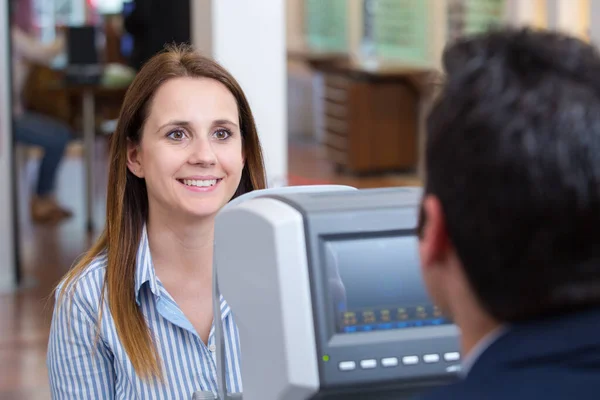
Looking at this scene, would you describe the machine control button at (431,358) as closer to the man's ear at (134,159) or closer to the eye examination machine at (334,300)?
the eye examination machine at (334,300)

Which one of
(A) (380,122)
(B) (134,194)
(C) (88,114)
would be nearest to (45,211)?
(C) (88,114)

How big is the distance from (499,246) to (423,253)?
0.31ft

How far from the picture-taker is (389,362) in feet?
3.40

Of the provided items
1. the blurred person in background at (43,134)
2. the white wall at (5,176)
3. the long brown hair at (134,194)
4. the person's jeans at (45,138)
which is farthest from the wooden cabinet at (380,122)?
the long brown hair at (134,194)

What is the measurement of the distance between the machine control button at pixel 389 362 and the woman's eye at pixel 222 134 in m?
0.84

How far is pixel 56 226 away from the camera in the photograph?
23.1ft

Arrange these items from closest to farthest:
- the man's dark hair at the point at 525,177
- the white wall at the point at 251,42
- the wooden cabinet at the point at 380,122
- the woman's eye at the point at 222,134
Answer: the man's dark hair at the point at 525,177, the woman's eye at the point at 222,134, the white wall at the point at 251,42, the wooden cabinet at the point at 380,122

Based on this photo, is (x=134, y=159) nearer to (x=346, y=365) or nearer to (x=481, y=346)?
(x=346, y=365)

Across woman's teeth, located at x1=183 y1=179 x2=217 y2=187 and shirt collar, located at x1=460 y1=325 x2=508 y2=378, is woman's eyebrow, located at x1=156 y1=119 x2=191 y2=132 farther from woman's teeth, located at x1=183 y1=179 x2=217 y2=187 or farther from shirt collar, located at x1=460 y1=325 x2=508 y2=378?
shirt collar, located at x1=460 y1=325 x2=508 y2=378

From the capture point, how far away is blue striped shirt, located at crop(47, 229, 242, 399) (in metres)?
1.69

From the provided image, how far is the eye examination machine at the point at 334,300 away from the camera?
101cm

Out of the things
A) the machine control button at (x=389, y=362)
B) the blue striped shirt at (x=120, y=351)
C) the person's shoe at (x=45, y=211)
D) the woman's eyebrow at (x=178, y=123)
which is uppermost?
the woman's eyebrow at (x=178, y=123)

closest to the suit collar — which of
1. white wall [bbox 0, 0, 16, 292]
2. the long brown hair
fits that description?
the long brown hair

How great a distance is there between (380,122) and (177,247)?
7.46 m
